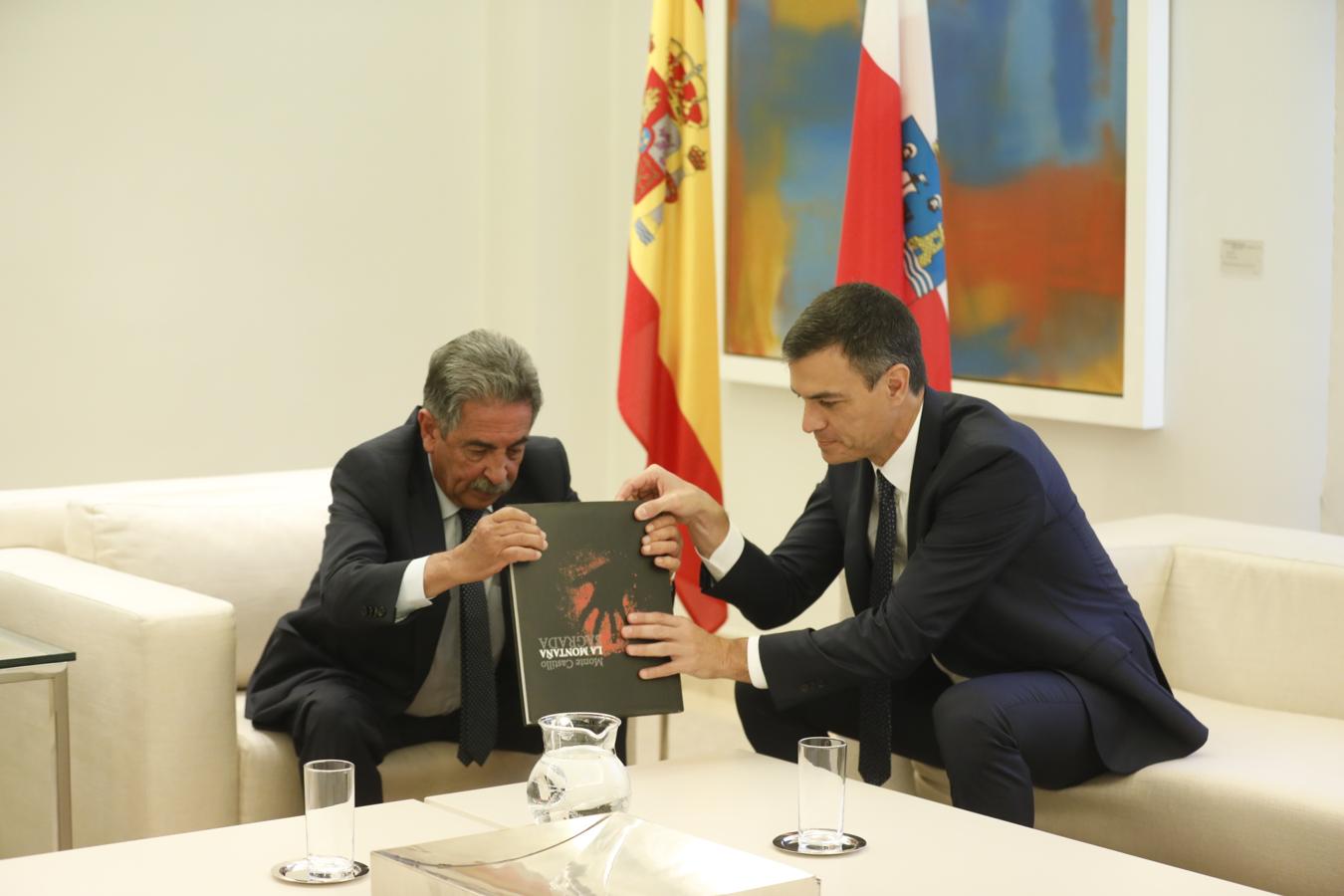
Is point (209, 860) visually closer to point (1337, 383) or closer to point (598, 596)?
point (598, 596)

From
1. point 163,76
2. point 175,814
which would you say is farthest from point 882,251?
point 163,76

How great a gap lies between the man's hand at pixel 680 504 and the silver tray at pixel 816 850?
65cm

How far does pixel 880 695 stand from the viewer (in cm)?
291

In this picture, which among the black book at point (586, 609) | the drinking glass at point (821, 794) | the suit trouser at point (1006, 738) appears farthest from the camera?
the suit trouser at point (1006, 738)

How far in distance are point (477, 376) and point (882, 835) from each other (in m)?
1.09

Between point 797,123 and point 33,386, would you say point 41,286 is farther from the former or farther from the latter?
point 797,123

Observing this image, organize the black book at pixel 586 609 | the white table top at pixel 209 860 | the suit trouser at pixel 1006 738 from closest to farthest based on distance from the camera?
the white table top at pixel 209 860
the black book at pixel 586 609
the suit trouser at pixel 1006 738

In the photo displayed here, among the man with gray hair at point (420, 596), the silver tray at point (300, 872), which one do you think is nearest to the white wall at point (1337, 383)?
the man with gray hair at point (420, 596)

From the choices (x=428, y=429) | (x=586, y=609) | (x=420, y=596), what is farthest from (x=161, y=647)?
(x=586, y=609)

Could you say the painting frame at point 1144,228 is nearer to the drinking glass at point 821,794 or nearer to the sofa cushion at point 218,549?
the sofa cushion at point 218,549

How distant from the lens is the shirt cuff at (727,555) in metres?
2.94

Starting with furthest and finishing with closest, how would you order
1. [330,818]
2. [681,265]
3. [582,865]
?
1. [681,265]
2. [330,818]
3. [582,865]

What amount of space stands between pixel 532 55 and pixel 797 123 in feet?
3.43

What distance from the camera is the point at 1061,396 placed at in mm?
4188
